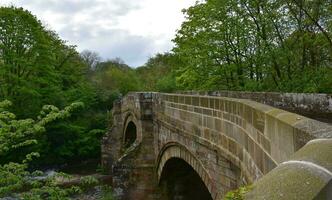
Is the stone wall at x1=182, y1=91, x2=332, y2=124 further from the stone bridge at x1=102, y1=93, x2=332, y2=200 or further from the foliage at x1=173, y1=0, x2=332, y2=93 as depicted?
the foliage at x1=173, y1=0, x2=332, y2=93

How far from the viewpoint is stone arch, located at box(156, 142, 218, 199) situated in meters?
9.01

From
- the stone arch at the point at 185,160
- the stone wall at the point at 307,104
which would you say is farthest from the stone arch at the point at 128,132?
the stone wall at the point at 307,104

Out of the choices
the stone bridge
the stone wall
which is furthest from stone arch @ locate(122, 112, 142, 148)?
the stone wall

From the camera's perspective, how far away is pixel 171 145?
1275 centimetres

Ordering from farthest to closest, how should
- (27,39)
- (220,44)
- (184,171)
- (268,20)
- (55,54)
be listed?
(55,54) → (27,39) → (220,44) → (268,20) → (184,171)

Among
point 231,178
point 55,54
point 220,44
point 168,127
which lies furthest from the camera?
point 55,54

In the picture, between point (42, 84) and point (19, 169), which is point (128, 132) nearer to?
point (42, 84)

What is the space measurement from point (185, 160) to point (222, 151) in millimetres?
3534

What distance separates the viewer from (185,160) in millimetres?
11164

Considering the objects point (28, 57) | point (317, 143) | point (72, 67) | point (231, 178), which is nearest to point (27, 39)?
point (28, 57)

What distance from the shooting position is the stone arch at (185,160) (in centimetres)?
901

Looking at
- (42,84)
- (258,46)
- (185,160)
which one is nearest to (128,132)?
(42,84)

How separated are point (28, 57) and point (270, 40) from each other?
1809 centimetres

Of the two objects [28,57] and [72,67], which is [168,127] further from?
[72,67]
